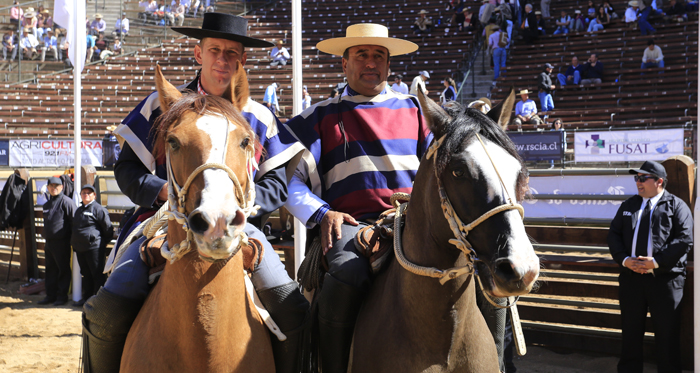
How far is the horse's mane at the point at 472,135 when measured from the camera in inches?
89.6

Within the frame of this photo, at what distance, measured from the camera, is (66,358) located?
20.6 feet

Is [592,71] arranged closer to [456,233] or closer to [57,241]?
[57,241]

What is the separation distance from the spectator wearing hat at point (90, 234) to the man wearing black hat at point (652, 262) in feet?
22.9

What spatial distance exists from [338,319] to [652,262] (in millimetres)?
3362

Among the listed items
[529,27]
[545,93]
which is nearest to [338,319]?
[545,93]

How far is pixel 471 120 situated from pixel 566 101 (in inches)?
725

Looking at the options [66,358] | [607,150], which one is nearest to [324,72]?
[607,150]

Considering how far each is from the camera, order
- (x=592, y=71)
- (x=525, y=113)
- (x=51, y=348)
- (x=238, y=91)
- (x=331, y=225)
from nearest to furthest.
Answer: (x=238, y=91) → (x=331, y=225) → (x=51, y=348) → (x=525, y=113) → (x=592, y=71)

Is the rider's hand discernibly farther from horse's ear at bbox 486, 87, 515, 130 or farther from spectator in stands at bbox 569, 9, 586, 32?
spectator in stands at bbox 569, 9, 586, 32

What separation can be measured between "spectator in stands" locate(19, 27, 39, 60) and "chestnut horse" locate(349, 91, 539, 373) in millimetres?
27438

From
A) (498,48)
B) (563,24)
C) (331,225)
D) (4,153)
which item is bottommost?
(4,153)

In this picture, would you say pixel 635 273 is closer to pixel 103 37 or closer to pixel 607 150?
pixel 607 150

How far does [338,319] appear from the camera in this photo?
2.94m

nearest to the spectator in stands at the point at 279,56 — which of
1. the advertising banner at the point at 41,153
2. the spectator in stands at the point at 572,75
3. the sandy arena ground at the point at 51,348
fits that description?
the advertising banner at the point at 41,153
